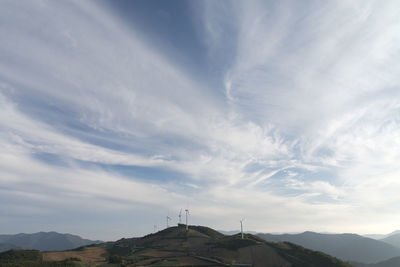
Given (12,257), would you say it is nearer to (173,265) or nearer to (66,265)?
(66,265)

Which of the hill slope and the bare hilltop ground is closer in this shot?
the bare hilltop ground

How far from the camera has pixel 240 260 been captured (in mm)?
142125

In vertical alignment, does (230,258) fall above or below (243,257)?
below

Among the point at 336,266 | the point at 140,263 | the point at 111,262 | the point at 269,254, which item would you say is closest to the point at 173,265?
the point at 140,263

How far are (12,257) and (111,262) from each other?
51.3 metres

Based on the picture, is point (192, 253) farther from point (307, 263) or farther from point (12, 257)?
point (12, 257)

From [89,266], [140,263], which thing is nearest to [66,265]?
[89,266]

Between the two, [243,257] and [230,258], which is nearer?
[230,258]

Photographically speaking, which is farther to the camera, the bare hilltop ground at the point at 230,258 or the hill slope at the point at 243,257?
the hill slope at the point at 243,257

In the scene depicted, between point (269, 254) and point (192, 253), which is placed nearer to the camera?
point (269, 254)

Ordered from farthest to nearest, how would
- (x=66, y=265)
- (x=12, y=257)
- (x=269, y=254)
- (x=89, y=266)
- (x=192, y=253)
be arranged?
(x=192, y=253), (x=269, y=254), (x=12, y=257), (x=89, y=266), (x=66, y=265)

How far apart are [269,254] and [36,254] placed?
132m

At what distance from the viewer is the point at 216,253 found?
159875 mm

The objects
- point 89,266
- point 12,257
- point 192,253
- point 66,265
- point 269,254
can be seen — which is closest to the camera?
point 66,265
